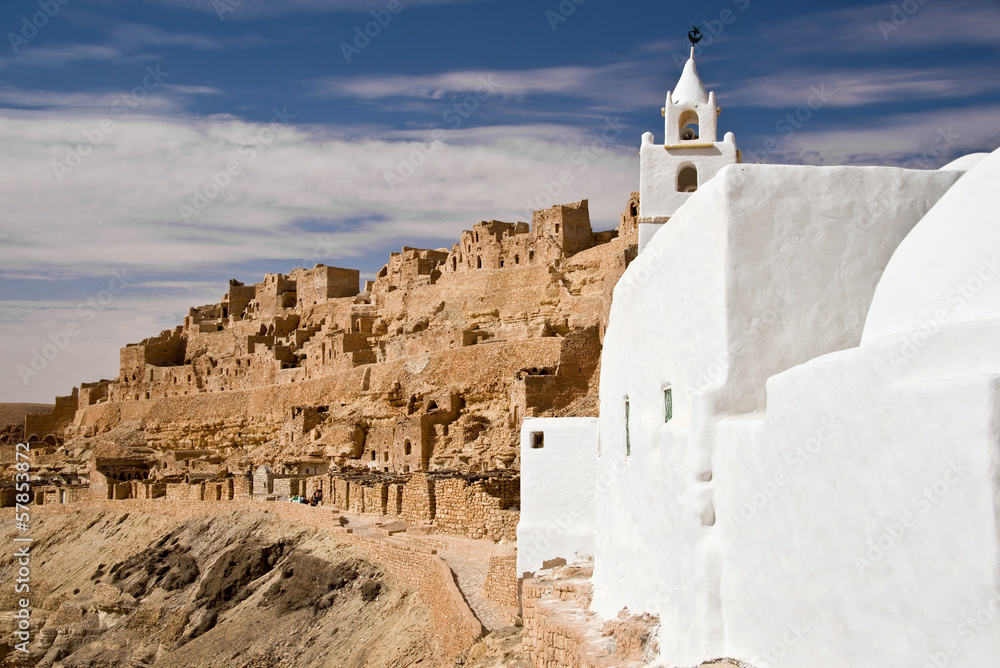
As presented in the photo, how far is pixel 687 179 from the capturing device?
39.9 feet

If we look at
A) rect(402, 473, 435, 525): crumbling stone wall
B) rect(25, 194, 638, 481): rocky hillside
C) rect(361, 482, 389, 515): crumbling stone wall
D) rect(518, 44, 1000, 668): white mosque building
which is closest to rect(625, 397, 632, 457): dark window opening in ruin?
rect(518, 44, 1000, 668): white mosque building

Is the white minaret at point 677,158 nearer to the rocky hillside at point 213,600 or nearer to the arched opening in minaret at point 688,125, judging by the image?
the arched opening in minaret at point 688,125

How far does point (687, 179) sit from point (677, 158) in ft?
1.38

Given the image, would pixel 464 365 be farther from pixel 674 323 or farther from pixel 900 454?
pixel 900 454

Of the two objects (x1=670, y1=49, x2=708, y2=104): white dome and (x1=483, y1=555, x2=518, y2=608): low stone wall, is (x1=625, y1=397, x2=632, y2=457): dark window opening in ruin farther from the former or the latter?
(x1=483, y1=555, x2=518, y2=608): low stone wall

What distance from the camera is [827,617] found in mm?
5191

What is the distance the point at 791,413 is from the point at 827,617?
111cm

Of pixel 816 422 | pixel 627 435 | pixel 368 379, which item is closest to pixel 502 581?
pixel 627 435

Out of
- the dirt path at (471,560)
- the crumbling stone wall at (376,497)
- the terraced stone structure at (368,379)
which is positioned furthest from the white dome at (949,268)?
the crumbling stone wall at (376,497)

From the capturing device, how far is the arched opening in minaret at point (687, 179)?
1200 centimetres

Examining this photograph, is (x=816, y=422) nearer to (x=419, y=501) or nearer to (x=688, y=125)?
(x=688, y=125)

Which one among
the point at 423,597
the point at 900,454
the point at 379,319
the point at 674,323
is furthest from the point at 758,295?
the point at 379,319

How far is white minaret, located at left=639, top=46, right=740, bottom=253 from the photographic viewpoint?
38.4 feet

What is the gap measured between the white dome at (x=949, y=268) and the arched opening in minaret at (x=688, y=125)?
6.10 meters
